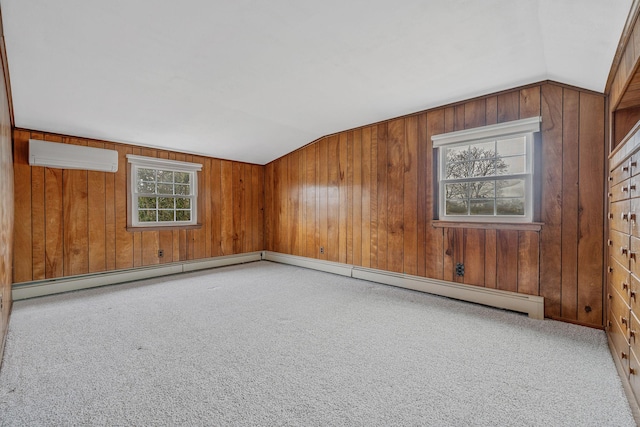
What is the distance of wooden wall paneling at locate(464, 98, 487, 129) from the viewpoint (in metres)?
3.10

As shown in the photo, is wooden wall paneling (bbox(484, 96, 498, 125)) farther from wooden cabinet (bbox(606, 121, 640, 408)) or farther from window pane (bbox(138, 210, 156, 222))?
window pane (bbox(138, 210, 156, 222))

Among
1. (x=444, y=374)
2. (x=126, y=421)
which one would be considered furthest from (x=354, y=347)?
(x=126, y=421)

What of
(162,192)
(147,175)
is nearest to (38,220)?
(147,175)

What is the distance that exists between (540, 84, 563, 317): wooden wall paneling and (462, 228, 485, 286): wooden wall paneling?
0.52 m

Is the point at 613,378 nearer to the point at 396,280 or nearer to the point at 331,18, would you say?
the point at 396,280

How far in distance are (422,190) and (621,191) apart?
6.12 feet

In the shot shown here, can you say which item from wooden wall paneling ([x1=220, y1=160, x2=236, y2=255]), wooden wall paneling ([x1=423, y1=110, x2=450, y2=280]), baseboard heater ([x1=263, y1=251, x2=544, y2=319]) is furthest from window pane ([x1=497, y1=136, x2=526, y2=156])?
wooden wall paneling ([x1=220, y1=160, x2=236, y2=255])

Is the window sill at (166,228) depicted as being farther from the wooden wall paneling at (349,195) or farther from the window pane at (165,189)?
the wooden wall paneling at (349,195)

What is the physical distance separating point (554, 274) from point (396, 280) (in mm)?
1643

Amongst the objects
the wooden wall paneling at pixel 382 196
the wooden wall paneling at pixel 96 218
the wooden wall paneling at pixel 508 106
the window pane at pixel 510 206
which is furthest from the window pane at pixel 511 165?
the wooden wall paneling at pixel 96 218

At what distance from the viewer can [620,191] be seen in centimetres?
184

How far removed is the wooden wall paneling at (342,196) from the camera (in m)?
4.42

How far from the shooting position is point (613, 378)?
1743mm

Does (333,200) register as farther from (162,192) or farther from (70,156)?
(70,156)
